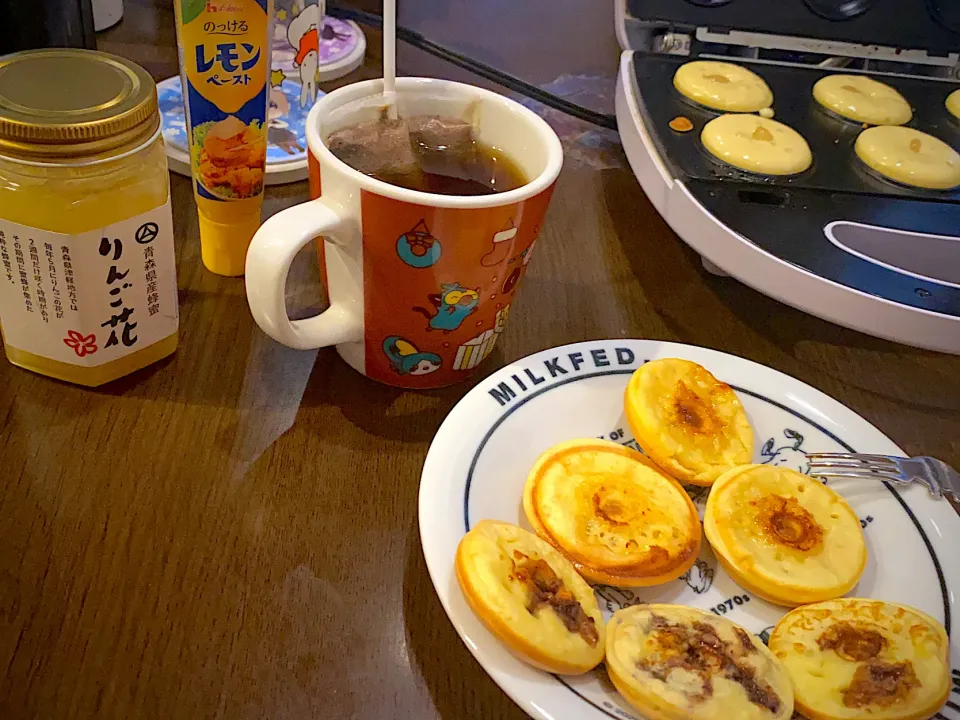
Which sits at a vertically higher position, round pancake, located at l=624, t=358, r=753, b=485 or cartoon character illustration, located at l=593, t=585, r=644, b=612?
round pancake, located at l=624, t=358, r=753, b=485

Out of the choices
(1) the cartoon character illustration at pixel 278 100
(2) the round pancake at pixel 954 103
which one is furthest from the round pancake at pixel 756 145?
(1) the cartoon character illustration at pixel 278 100

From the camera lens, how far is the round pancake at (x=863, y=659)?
37 centimetres

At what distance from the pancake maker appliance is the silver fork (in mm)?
110

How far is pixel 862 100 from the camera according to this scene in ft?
2.40

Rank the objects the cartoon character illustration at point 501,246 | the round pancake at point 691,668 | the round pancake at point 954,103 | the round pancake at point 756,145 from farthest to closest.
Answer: the round pancake at point 954,103 < the round pancake at point 756,145 < the cartoon character illustration at point 501,246 < the round pancake at point 691,668

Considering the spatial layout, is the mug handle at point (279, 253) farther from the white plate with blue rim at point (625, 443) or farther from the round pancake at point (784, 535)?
the round pancake at point (784, 535)

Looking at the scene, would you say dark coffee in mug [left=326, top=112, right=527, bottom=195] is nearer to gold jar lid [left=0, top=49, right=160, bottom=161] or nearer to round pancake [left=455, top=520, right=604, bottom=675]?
gold jar lid [left=0, top=49, right=160, bottom=161]

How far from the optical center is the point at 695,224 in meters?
0.62

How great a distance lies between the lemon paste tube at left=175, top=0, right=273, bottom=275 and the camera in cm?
51

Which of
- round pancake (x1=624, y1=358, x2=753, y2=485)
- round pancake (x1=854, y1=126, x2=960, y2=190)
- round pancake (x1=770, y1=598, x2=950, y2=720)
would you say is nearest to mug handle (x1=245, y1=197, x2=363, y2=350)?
round pancake (x1=624, y1=358, x2=753, y2=485)

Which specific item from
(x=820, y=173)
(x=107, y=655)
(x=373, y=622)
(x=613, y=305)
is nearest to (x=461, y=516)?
(x=373, y=622)

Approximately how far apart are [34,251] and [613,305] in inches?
16.3

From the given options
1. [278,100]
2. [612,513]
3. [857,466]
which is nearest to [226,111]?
[278,100]

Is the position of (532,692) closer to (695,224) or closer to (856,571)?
(856,571)
